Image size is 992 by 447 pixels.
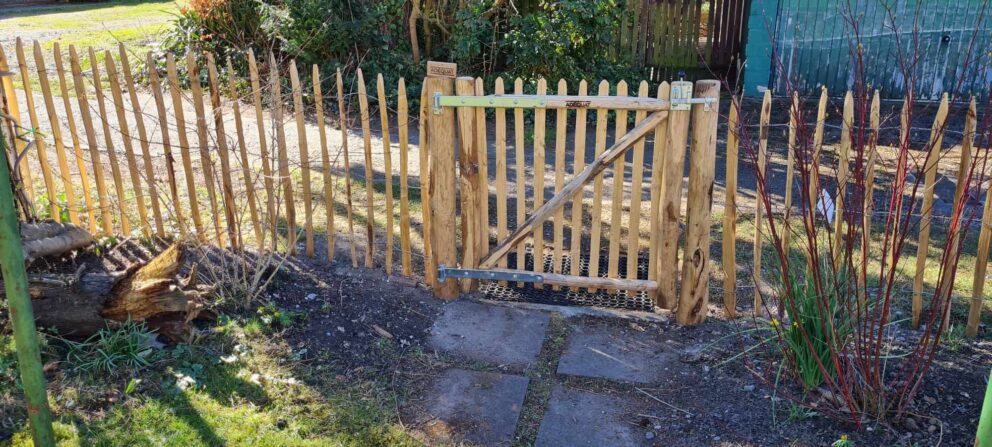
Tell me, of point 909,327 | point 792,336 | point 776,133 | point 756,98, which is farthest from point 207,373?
point 756,98

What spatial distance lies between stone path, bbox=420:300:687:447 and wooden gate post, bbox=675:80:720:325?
11.6 inches

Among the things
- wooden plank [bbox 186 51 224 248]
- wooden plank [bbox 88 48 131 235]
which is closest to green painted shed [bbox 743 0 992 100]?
wooden plank [bbox 186 51 224 248]

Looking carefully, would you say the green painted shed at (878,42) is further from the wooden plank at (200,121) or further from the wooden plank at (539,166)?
the wooden plank at (200,121)

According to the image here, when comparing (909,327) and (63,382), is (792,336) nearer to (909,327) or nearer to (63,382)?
(909,327)

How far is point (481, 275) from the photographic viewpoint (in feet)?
16.9

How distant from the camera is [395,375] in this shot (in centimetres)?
432

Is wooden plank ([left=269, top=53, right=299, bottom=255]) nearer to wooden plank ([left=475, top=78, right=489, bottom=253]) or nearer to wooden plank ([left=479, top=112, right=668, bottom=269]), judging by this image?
wooden plank ([left=475, top=78, right=489, bottom=253])

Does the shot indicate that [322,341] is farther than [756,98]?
No

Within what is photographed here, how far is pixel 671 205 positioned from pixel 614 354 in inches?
37.8

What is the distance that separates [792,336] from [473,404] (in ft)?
5.56

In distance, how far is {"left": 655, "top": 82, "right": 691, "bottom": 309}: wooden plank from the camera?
454 cm

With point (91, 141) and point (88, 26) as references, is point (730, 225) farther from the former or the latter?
point (88, 26)

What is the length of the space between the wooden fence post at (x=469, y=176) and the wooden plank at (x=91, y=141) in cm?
261

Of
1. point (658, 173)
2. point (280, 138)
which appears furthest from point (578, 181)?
point (280, 138)
